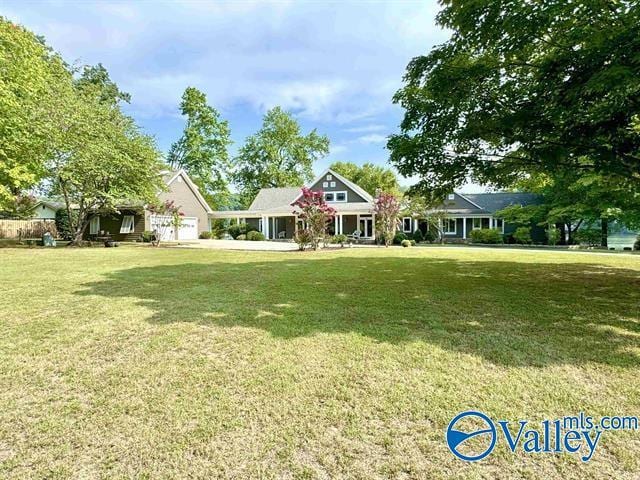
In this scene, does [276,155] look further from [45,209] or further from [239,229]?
[45,209]

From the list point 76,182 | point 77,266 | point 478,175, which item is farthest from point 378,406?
point 76,182

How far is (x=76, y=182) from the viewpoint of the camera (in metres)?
20.2

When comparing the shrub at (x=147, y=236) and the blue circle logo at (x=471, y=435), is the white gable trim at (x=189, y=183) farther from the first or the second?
the blue circle logo at (x=471, y=435)

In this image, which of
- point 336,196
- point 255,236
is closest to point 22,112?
point 255,236

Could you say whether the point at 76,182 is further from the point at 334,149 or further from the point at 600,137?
the point at 334,149

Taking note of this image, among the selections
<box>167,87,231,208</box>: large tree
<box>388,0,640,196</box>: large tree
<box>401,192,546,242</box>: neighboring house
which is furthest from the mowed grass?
<box>167,87,231,208</box>: large tree

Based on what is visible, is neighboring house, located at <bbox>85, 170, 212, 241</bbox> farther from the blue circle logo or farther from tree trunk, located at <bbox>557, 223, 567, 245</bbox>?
tree trunk, located at <bbox>557, 223, 567, 245</bbox>

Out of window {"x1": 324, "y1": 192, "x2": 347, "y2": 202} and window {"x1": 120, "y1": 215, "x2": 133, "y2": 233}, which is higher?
window {"x1": 324, "y1": 192, "x2": 347, "y2": 202}

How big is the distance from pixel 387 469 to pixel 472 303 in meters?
4.70

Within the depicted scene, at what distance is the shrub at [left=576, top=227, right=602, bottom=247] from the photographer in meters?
24.2

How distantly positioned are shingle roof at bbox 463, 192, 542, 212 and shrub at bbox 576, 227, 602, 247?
214 inches

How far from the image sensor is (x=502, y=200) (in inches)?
1246

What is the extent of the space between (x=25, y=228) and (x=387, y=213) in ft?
89.1

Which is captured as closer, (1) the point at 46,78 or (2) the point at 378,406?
(2) the point at 378,406
